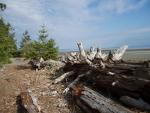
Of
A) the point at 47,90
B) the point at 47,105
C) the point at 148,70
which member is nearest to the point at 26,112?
the point at 47,105

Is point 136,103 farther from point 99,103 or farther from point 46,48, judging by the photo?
Result: point 46,48

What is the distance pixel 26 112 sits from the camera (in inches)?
349

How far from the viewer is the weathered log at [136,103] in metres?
8.05

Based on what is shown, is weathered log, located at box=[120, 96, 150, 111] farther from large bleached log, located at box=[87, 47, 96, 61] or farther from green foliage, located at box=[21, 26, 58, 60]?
green foliage, located at box=[21, 26, 58, 60]

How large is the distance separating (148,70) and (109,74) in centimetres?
177

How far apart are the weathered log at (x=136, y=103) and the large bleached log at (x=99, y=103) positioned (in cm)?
57

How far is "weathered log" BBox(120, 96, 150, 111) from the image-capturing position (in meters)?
8.05

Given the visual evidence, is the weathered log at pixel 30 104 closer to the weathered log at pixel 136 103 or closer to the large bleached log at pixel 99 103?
the large bleached log at pixel 99 103

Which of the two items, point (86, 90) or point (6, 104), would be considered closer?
point (86, 90)

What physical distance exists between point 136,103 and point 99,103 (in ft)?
3.92

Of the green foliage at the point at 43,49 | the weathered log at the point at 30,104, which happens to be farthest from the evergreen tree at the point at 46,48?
the weathered log at the point at 30,104

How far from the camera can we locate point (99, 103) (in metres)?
8.19

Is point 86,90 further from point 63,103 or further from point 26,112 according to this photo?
point 26,112

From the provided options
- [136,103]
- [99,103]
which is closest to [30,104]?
[99,103]
